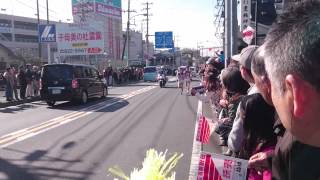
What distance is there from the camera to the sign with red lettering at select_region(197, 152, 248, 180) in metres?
3.18

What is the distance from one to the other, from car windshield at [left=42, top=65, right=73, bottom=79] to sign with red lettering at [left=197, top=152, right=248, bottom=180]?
16.1 meters

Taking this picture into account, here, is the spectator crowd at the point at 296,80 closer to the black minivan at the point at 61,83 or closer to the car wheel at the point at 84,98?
the black minivan at the point at 61,83

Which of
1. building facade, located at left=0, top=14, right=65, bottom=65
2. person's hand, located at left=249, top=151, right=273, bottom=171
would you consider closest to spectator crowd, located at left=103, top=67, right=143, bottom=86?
person's hand, located at left=249, top=151, right=273, bottom=171

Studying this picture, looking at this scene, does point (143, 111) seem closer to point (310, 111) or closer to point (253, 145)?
point (253, 145)

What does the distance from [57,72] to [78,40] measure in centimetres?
2936

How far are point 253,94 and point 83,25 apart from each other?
4767 centimetres

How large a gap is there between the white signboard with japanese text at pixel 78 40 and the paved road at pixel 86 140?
31443mm

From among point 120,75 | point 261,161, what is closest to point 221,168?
point 261,161

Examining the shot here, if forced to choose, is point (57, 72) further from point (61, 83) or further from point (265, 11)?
point (265, 11)

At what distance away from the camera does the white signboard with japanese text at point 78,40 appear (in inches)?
1863

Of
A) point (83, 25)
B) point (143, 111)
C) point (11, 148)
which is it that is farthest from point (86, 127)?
point (83, 25)

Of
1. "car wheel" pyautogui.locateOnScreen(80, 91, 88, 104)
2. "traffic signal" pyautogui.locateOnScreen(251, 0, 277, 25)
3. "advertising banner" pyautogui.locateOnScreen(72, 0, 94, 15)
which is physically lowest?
"car wheel" pyautogui.locateOnScreen(80, 91, 88, 104)

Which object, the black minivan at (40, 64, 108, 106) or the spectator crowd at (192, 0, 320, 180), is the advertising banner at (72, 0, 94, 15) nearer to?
the black minivan at (40, 64, 108, 106)

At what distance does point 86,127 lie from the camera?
474 inches
